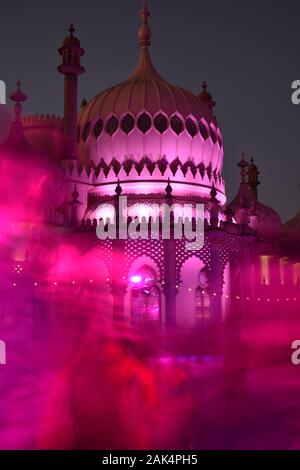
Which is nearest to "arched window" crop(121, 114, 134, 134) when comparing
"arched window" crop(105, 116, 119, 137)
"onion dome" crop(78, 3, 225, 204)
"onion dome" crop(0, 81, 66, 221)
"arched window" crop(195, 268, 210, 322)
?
"onion dome" crop(78, 3, 225, 204)

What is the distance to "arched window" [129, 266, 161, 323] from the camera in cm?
2170

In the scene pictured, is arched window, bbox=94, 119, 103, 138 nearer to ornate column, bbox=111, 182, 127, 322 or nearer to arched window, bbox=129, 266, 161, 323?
ornate column, bbox=111, 182, 127, 322

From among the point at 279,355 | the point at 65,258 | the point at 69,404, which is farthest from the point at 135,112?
the point at 69,404

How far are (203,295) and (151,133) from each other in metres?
6.98

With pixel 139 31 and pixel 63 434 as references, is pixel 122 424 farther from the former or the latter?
pixel 139 31

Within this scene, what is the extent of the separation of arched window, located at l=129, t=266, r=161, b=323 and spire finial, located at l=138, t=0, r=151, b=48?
444 inches

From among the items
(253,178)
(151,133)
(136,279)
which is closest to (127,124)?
(151,133)

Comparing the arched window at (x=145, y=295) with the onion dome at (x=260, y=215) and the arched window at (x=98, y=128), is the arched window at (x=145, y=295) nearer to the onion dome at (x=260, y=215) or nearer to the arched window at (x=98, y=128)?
the arched window at (x=98, y=128)

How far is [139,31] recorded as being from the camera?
28.0m

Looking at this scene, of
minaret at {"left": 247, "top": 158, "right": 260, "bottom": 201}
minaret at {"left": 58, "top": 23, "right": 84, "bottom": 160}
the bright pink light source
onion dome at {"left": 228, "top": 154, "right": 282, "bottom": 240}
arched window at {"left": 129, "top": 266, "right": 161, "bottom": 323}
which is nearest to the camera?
arched window at {"left": 129, "top": 266, "right": 161, "bottom": 323}

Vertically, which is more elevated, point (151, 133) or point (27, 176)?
point (151, 133)

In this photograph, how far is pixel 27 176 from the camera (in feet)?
67.5

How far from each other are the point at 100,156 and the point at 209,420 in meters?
15.0

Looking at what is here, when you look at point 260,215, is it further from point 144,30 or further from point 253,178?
point 144,30
